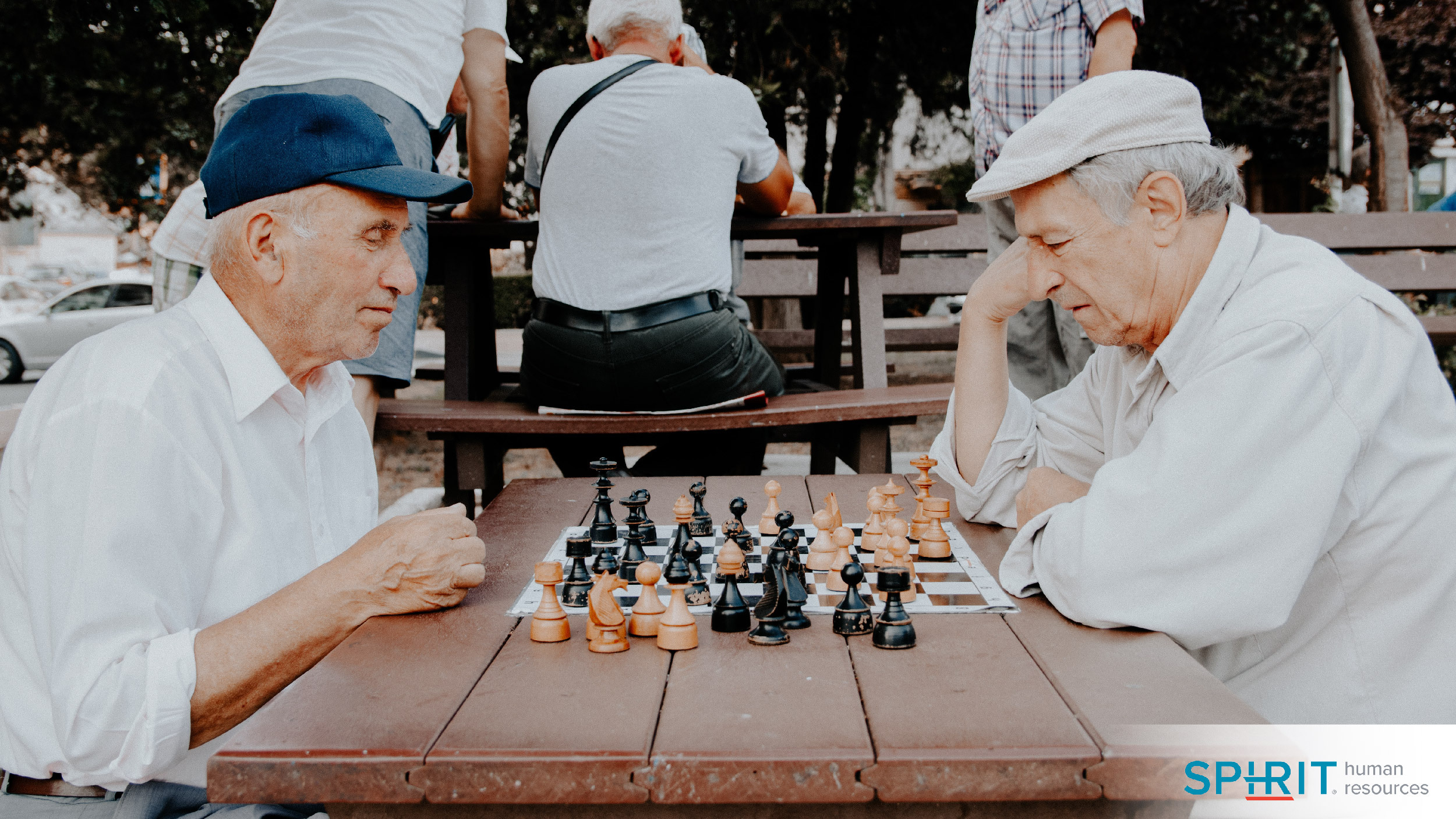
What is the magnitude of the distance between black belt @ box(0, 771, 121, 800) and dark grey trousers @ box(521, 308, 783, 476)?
2239 millimetres

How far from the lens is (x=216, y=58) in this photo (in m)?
9.00

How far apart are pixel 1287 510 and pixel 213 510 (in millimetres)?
1597

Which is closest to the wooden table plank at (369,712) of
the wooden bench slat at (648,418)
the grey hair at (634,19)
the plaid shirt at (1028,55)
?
the wooden bench slat at (648,418)

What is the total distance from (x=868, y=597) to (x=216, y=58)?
9.03 m

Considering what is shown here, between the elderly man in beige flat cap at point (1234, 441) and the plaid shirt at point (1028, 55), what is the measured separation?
2728 millimetres

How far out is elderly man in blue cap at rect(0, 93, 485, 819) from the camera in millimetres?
1536

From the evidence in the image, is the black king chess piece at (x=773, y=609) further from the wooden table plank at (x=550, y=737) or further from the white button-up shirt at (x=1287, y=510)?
the white button-up shirt at (x=1287, y=510)

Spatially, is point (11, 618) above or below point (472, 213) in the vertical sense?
below

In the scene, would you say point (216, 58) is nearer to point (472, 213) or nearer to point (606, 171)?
point (472, 213)

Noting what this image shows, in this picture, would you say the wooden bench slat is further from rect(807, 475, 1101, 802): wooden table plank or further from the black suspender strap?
rect(807, 475, 1101, 802): wooden table plank

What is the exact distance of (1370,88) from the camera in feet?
32.8

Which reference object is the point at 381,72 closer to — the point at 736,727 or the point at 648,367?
the point at 648,367

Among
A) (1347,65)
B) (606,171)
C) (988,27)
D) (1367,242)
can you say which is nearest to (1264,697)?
(606,171)

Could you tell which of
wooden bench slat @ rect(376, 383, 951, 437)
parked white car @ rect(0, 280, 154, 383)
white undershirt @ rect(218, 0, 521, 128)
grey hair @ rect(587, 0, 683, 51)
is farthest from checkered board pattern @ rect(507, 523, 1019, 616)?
parked white car @ rect(0, 280, 154, 383)
